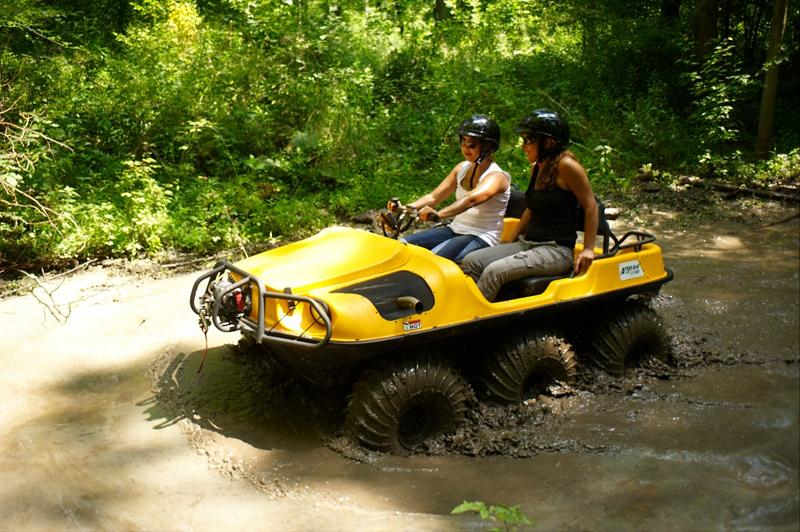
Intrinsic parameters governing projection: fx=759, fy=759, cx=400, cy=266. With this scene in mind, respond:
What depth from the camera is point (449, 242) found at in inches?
195

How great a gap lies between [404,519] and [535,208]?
2.19 metres

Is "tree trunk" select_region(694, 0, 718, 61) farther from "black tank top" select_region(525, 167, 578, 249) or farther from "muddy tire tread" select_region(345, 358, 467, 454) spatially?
"muddy tire tread" select_region(345, 358, 467, 454)

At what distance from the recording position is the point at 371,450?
3.99 meters

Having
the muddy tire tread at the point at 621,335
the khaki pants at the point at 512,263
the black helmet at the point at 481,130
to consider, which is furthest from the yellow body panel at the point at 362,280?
the black helmet at the point at 481,130

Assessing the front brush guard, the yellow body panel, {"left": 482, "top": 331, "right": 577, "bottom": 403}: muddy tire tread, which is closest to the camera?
the front brush guard

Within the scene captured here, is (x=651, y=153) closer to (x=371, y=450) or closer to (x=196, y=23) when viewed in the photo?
(x=196, y=23)

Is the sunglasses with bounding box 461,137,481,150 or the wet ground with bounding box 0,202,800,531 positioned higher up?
the sunglasses with bounding box 461,137,481,150

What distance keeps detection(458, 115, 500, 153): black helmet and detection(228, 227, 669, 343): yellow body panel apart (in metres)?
0.91

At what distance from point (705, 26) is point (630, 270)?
8.37 meters

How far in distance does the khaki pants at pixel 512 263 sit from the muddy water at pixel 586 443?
0.73m

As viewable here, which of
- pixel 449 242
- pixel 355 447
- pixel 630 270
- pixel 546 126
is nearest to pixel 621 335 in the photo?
pixel 630 270

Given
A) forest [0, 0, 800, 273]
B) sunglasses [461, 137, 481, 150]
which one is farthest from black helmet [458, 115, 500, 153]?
forest [0, 0, 800, 273]

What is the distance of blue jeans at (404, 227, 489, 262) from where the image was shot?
4875 mm

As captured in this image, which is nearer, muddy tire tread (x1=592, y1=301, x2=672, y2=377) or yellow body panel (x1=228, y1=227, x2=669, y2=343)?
yellow body panel (x1=228, y1=227, x2=669, y2=343)
